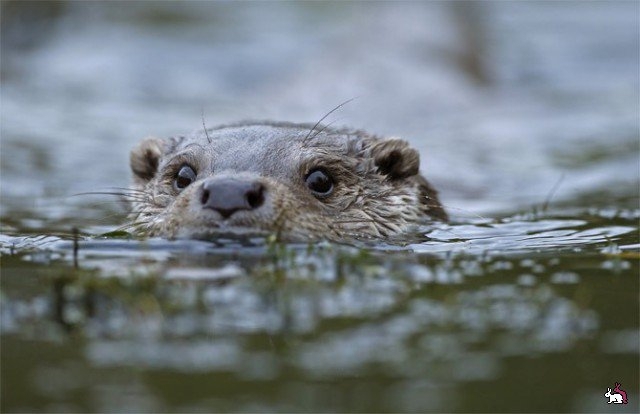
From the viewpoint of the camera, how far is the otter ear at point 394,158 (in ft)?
19.3

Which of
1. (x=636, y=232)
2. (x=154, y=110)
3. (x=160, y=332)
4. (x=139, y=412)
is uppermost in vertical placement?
(x=154, y=110)

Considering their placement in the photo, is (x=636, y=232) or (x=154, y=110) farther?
(x=154, y=110)

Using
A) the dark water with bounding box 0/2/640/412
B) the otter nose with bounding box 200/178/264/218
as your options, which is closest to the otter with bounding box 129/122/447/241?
the otter nose with bounding box 200/178/264/218

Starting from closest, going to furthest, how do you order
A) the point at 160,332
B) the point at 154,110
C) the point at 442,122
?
the point at 160,332
the point at 442,122
the point at 154,110

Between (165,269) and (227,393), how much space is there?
106 centimetres

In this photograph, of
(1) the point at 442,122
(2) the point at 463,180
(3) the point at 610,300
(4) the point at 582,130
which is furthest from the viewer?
(4) the point at 582,130

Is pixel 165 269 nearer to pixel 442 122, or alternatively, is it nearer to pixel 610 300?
pixel 610 300

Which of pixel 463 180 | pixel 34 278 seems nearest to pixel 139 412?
pixel 34 278

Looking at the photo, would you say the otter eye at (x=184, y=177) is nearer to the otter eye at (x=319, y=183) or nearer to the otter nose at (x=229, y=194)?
the otter eye at (x=319, y=183)

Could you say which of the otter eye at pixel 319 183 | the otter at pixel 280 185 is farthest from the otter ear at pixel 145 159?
the otter eye at pixel 319 183

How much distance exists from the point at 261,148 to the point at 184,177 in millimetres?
420

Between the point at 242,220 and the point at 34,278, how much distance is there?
83cm

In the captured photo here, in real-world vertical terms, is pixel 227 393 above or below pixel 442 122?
below

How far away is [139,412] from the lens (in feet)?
10.3
